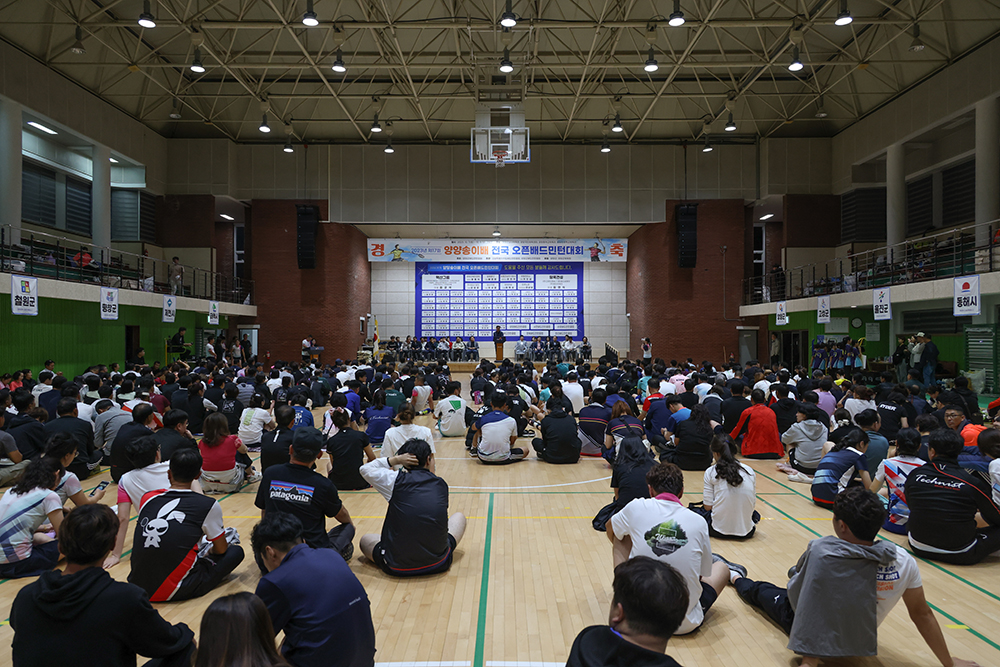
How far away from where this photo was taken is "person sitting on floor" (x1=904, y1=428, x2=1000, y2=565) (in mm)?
4535

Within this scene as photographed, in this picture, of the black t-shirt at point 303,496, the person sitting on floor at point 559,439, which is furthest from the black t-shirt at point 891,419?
the black t-shirt at point 303,496

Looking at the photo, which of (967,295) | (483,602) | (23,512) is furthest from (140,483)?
(967,295)

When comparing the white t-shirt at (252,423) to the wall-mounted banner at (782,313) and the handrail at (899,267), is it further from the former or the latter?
the wall-mounted banner at (782,313)

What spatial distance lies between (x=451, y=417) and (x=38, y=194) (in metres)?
16.6

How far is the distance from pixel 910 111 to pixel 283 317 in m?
24.1

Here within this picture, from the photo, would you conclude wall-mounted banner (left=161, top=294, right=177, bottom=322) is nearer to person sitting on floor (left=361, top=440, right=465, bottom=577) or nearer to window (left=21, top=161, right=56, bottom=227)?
window (left=21, top=161, right=56, bottom=227)

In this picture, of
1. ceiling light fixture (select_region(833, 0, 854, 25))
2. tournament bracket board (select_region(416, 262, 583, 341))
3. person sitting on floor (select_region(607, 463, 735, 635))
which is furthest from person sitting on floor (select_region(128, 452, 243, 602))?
tournament bracket board (select_region(416, 262, 583, 341))

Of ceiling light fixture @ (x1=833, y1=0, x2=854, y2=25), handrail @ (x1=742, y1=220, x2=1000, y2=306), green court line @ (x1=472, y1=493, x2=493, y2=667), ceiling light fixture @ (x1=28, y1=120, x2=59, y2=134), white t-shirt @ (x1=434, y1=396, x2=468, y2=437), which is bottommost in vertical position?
green court line @ (x1=472, y1=493, x2=493, y2=667)

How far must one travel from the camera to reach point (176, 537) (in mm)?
3883

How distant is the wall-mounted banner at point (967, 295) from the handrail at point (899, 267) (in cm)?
79

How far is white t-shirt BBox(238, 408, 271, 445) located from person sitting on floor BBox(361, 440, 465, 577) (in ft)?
15.1

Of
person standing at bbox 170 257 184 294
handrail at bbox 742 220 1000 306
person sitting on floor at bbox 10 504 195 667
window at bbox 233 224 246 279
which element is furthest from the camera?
window at bbox 233 224 246 279

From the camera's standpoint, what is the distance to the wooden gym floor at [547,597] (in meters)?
3.54

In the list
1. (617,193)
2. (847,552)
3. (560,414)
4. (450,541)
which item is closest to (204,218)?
(617,193)
